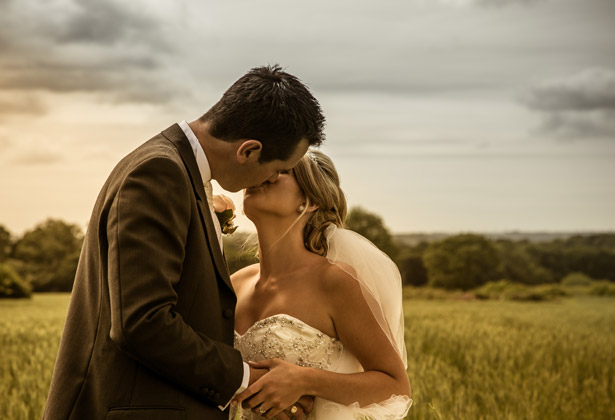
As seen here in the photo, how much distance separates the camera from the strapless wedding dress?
3312 mm

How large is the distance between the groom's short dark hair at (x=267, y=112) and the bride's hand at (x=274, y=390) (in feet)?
3.04

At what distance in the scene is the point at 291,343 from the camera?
11.0ft

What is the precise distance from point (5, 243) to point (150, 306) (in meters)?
20.9

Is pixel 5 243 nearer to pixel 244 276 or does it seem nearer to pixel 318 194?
pixel 244 276

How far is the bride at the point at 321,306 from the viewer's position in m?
3.27

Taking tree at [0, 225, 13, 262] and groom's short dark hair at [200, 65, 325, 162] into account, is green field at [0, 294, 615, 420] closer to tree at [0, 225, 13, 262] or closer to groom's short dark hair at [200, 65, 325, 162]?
groom's short dark hair at [200, 65, 325, 162]

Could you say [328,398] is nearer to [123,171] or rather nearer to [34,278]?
[123,171]

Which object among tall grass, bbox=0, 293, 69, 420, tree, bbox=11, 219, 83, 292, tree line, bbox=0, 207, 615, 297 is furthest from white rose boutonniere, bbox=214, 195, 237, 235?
tree, bbox=11, 219, 83, 292

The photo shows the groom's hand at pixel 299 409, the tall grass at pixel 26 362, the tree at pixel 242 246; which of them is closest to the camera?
the groom's hand at pixel 299 409

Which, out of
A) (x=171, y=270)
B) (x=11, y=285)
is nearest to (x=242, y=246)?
(x=171, y=270)

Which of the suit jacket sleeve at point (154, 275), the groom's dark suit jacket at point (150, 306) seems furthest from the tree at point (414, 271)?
the suit jacket sleeve at point (154, 275)

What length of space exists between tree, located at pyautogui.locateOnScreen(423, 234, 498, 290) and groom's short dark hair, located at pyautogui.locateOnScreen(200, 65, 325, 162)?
87.3ft

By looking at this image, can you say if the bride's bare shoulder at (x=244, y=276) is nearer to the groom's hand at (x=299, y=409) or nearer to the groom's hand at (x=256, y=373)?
the groom's hand at (x=299, y=409)

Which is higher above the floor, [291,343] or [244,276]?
[244,276]
